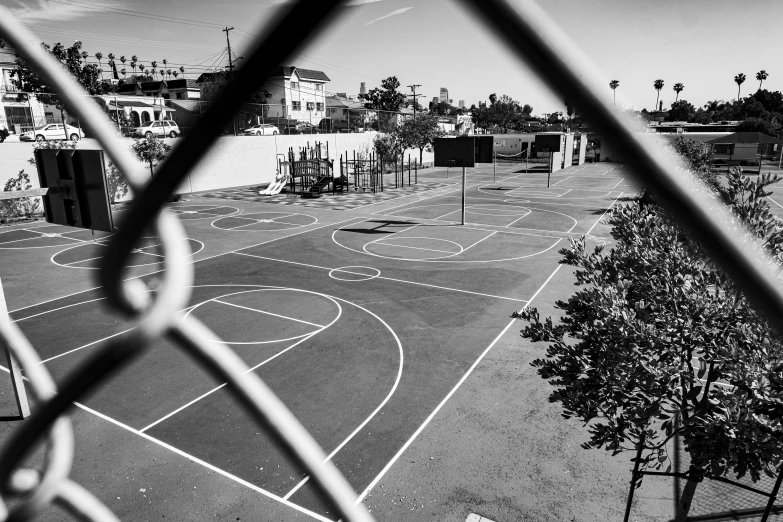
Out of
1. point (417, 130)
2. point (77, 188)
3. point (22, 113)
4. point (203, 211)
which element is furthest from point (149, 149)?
point (77, 188)

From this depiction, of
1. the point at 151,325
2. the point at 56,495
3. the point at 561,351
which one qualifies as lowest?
the point at 561,351

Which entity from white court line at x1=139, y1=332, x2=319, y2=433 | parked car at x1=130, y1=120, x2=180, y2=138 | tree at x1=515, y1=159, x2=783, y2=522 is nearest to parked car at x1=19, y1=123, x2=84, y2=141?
parked car at x1=130, y1=120, x2=180, y2=138

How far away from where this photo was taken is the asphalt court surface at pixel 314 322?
8.41m

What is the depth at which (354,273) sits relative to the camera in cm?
1741

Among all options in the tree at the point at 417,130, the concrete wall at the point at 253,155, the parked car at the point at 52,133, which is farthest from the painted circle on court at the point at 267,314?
the tree at the point at 417,130

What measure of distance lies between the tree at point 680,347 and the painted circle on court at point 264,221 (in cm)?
2064

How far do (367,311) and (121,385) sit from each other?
6007 millimetres

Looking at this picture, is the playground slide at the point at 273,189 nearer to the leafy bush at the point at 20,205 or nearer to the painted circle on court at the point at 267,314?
the leafy bush at the point at 20,205

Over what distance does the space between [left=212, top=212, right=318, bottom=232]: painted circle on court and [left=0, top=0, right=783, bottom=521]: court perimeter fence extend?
24001mm

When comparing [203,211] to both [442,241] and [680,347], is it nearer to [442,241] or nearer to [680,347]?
[442,241]

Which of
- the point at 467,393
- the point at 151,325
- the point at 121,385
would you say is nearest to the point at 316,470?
the point at 151,325

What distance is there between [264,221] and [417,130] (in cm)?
2800

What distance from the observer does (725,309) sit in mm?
4656

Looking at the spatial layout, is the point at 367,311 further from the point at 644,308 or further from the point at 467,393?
the point at 644,308
